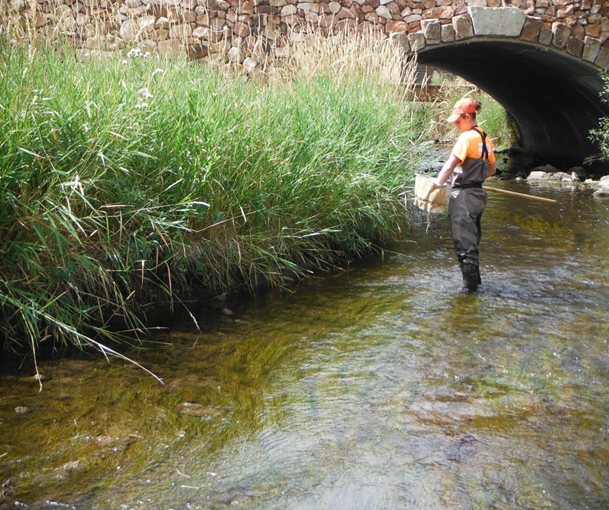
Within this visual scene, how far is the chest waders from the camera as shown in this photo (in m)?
4.91

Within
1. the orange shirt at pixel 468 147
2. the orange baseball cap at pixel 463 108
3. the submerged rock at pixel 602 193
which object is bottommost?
the submerged rock at pixel 602 193

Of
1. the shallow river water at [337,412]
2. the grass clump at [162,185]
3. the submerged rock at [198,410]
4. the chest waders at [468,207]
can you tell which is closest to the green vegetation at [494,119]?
the grass clump at [162,185]

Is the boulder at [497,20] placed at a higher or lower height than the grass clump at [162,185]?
higher

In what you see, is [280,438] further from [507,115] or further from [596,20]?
[507,115]

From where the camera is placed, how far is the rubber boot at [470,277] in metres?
5.05

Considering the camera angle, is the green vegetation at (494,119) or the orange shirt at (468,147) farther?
the green vegetation at (494,119)

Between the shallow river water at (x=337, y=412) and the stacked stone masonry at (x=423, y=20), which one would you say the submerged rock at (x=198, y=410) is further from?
the stacked stone masonry at (x=423, y=20)

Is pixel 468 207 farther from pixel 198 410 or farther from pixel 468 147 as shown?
pixel 198 410

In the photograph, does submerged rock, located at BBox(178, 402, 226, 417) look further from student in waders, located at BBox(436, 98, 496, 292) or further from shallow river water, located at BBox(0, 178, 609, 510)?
student in waders, located at BBox(436, 98, 496, 292)

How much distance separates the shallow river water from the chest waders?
0.32 metres

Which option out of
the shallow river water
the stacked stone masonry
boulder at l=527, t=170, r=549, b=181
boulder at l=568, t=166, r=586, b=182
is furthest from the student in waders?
boulder at l=568, t=166, r=586, b=182

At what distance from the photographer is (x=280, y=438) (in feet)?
9.22

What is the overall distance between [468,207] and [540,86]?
12.2 metres

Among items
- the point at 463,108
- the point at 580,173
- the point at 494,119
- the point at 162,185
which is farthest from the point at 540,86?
the point at 162,185
